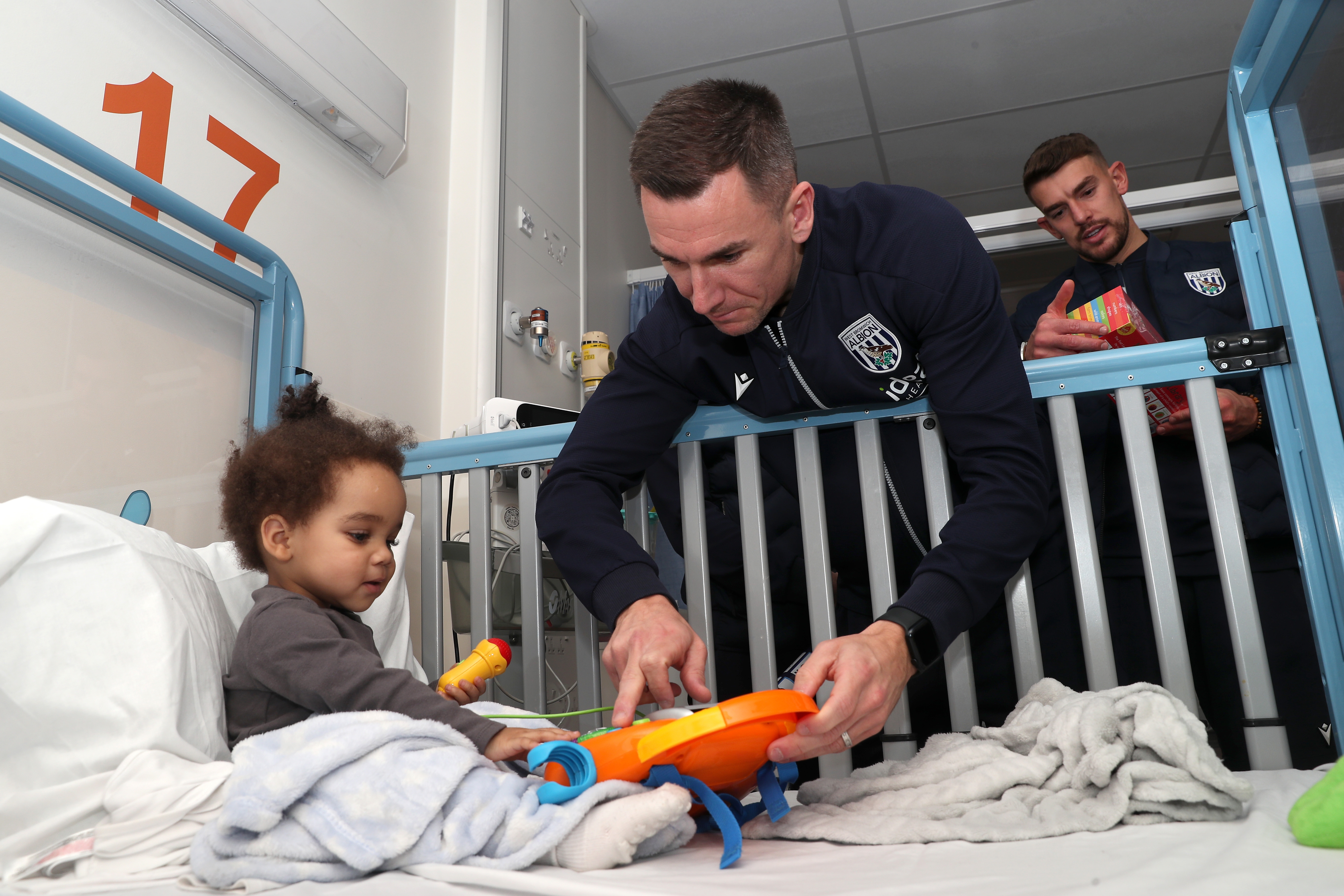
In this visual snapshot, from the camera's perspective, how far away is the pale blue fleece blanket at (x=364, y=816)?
2.27ft

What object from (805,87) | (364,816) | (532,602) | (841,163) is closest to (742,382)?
(532,602)

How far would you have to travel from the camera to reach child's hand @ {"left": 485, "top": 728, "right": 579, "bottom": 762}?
3.06 ft

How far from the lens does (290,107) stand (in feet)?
5.90

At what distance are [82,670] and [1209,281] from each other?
202 cm

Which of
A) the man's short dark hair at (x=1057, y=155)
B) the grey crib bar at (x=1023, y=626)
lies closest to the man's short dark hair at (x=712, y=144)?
the grey crib bar at (x=1023, y=626)

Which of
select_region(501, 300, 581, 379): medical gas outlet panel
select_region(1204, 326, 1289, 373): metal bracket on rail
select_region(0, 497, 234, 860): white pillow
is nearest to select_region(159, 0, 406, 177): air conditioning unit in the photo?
select_region(501, 300, 581, 379): medical gas outlet panel

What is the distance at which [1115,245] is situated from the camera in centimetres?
213

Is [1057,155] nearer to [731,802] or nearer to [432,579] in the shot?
[432,579]

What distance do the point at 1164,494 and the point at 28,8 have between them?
1835 mm

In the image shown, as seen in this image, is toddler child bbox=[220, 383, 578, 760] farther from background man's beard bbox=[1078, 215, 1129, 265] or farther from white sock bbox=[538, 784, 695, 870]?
background man's beard bbox=[1078, 215, 1129, 265]

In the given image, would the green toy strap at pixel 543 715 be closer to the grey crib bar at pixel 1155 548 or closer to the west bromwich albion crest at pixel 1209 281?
the grey crib bar at pixel 1155 548

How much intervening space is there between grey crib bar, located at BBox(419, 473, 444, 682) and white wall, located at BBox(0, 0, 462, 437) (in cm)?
44

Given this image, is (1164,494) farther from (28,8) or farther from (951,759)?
(28,8)

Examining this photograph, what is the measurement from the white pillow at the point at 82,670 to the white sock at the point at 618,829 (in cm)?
41
